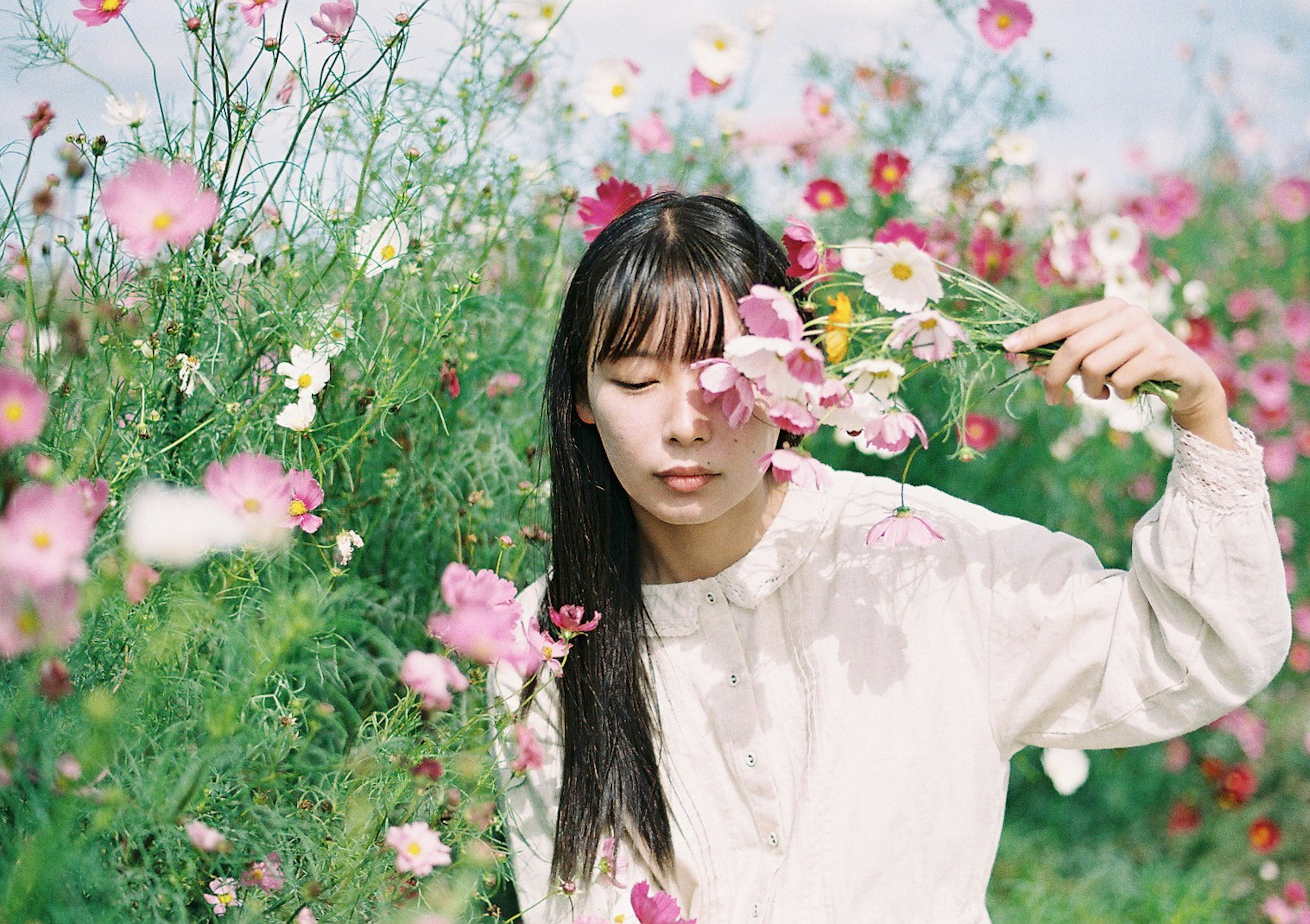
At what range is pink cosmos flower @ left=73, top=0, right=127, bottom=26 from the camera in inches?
38.9

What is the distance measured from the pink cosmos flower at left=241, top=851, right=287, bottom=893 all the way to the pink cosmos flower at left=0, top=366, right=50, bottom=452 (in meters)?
0.43

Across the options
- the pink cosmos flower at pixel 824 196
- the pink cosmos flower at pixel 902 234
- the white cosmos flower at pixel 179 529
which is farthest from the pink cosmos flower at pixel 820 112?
the white cosmos flower at pixel 179 529

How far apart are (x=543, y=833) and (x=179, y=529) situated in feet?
1.64

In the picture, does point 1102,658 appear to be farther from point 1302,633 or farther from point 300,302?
point 1302,633

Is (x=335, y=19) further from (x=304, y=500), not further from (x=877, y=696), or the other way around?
(x=877, y=696)

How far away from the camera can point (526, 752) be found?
85 centimetres

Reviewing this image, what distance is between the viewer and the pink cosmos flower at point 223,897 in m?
0.88

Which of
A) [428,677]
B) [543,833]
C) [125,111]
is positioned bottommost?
[543,833]

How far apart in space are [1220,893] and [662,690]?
3.86 ft

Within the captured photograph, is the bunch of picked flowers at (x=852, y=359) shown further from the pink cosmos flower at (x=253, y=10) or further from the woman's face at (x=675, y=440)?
the pink cosmos flower at (x=253, y=10)

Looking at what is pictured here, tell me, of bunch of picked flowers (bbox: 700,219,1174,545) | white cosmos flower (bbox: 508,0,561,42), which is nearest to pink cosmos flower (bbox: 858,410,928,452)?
bunch of picked flowers (bbox: 700,219,1174,545)

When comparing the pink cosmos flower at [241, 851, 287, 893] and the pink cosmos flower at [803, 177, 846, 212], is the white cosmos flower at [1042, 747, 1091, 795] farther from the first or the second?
the pink cosmos flower at [241, 851, 287, 893]

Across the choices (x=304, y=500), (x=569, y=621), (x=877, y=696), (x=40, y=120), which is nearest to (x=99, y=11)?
(x=40, y=120)

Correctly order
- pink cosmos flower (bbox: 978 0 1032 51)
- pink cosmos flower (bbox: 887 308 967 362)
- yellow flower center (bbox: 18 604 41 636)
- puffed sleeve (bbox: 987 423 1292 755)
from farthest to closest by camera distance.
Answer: pink cosmos flower (bbox: 978 0 1032 51) → puffed sleeve (bbox: 987 423 1292 755) → pink cosmos flower (bbox: 887 308 967 362) → yellow flower center (bbox: 18 604 41 636)
